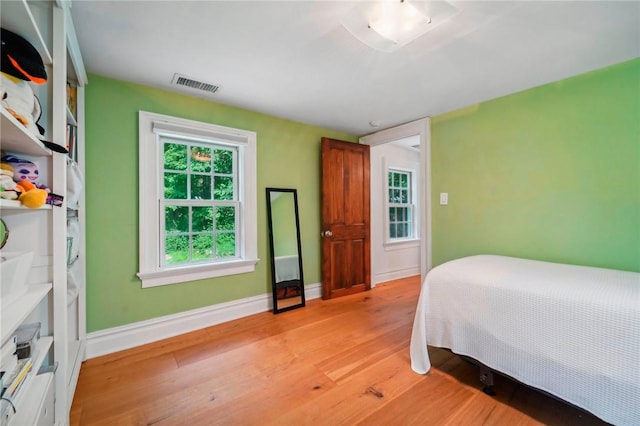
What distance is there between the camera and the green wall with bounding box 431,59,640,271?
78.1 inches

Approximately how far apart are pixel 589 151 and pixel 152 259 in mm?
3830

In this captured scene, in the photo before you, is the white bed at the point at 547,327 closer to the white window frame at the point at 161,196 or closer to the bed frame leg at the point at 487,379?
the bed frame leg at the point at 487,379

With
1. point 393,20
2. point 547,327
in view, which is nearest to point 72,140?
point 393,20

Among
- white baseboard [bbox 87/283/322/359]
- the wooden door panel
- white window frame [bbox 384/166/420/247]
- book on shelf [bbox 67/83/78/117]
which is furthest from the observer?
white window frame [bbox 384/166/420/247]

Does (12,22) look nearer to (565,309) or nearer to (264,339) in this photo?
(264,339)

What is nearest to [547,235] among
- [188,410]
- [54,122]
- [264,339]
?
[264,339]

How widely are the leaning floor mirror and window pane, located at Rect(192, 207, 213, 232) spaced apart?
643mm

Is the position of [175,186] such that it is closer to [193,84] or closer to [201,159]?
[201,159]

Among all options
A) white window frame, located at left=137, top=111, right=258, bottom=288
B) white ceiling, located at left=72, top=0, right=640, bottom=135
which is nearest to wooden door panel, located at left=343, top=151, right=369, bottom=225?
white ceiling, located at left=72, top=0, right=640, bottom=135

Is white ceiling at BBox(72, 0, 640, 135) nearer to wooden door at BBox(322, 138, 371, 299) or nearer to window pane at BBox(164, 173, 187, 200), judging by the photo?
window pane at BBox(164, 173, 187, 200)

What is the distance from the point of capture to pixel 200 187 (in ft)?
9.07

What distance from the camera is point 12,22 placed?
3.47 ft

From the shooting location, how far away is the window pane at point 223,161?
9.42 ft

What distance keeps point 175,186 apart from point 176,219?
12.9 inches
